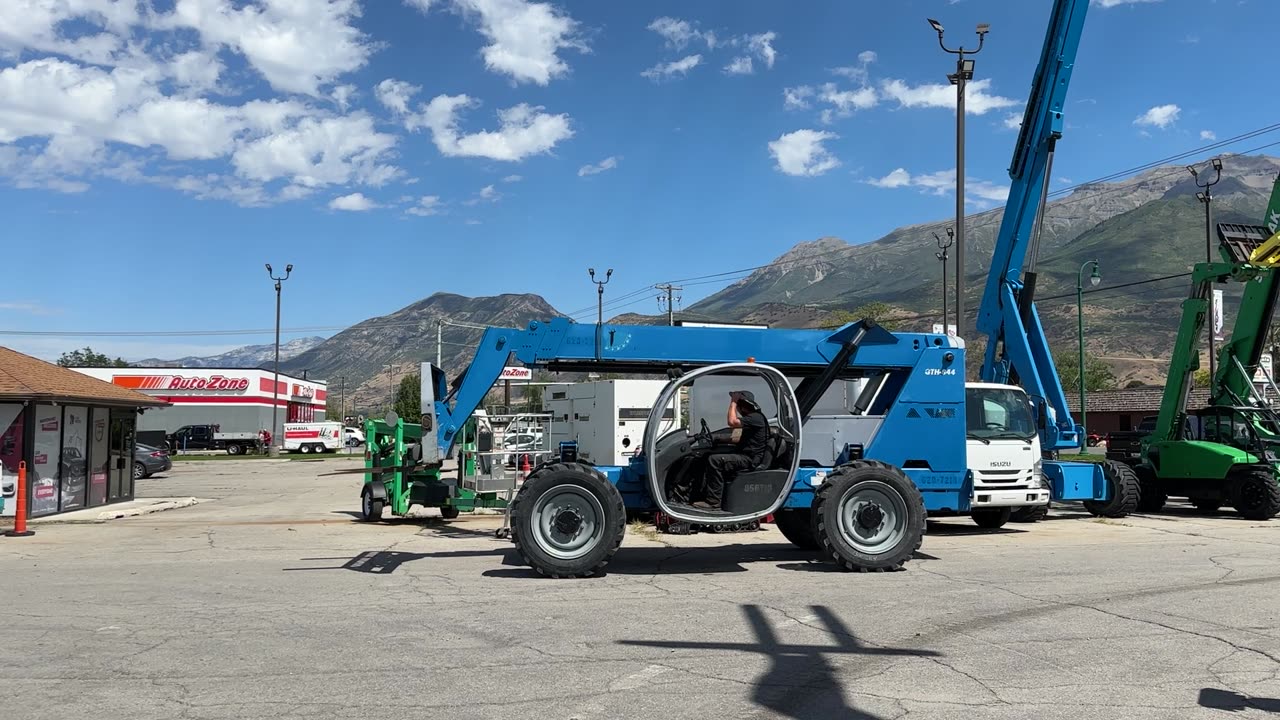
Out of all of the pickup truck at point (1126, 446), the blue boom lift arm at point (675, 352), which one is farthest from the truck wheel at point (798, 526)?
the pickup truck at point (1126, 446)

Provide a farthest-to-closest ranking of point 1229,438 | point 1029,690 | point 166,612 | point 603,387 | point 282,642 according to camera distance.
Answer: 1. point 603,387
2. point 1229,438
3. point 166,612
4. point 282,642
5. point 1029,690

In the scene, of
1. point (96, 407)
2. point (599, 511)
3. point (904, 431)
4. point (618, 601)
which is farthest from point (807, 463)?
point (96, 407)

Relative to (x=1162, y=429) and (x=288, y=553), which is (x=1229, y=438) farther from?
(x=288, y=553)

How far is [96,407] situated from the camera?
66.4 ft

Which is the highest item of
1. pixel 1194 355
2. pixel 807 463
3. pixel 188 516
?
pixel 1194 355

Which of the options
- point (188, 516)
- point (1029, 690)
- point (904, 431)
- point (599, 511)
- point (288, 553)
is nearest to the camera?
point (1029, 690)

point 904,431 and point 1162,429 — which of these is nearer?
point 904,431

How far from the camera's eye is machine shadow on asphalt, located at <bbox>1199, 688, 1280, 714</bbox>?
17.5 ft

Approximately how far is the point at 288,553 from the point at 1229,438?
53.5ft

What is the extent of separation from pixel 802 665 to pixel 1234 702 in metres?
2.45

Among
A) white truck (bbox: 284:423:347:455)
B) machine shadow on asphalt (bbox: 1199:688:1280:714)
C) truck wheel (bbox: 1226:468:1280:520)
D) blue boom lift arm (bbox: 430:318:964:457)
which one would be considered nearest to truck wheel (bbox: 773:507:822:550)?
blue boom lift arm (bbox: 430:318:964:457)

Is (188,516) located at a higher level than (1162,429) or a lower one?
lower

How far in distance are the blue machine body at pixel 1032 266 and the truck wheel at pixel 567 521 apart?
8.86 m

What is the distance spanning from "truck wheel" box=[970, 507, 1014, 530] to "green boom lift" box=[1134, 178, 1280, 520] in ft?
14.9
